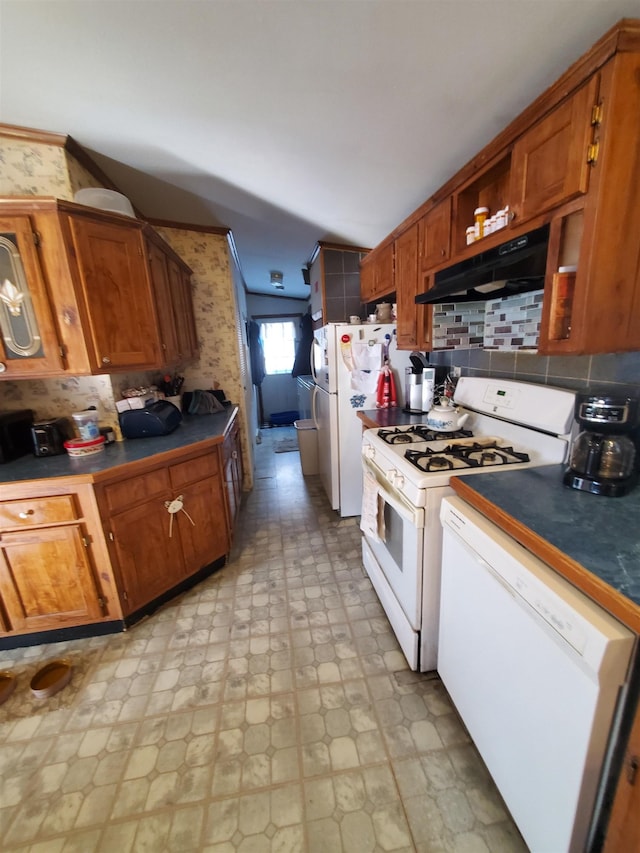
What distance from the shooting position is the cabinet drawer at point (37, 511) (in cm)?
158

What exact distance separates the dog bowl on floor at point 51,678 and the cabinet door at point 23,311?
4.67 ft

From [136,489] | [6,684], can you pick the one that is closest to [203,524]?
[136,489]

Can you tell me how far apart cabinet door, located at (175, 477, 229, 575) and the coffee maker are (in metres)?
1.90

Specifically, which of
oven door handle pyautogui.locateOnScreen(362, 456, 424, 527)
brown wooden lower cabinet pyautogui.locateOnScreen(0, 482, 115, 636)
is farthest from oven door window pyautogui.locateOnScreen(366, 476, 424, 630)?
brown wooden lower cabinet pyautogui.locateOnScreen(0, 482, 115, 636)

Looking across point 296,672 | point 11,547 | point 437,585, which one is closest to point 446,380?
point 437,585

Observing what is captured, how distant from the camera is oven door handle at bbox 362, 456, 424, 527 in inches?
51.9

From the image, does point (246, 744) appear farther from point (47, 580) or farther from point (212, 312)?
point (212, 312)

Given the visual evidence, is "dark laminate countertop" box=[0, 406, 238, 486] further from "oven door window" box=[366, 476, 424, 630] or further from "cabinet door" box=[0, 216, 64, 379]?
"oven door window" box=[366, 476, 424, 630]

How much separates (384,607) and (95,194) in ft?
9.08

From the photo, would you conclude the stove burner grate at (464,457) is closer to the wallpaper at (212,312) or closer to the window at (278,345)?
the wallpaper at (212,312)

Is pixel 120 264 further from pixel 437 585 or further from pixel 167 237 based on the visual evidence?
pixel 437 585

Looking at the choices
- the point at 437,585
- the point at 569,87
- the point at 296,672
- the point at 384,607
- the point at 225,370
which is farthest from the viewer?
the point at 225,370

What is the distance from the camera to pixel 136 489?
1.80 metres

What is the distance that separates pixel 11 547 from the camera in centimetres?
162
